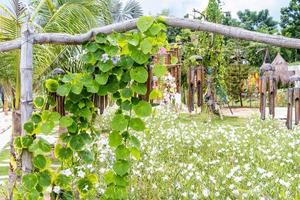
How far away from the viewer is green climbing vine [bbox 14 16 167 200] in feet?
6.59

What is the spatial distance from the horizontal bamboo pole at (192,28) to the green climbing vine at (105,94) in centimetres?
4

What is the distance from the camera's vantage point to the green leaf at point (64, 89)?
208 centimetres

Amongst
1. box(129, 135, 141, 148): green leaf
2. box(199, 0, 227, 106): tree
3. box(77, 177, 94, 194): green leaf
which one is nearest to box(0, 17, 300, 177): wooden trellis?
box(77, 177, 94, 194): green leaf

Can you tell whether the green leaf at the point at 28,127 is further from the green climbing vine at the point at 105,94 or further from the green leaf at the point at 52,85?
the green leaf at the point at 52,85

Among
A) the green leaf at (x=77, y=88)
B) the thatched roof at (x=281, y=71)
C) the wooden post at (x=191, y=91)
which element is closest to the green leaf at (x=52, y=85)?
the green leaf at (x=77, y=88)

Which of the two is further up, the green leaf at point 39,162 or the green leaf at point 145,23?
the green leaf at point 145,23

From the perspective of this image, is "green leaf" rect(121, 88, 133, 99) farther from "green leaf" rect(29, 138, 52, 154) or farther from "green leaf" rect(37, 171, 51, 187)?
"green leaf" rect(37, 171, 51, 187)

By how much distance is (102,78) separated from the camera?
204 centimetres

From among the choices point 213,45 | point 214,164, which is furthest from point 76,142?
point 213,45

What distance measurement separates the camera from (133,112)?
7.09ft

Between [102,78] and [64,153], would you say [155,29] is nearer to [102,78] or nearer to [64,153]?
[102,78]

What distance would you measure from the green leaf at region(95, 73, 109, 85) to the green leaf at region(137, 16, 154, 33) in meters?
0.25

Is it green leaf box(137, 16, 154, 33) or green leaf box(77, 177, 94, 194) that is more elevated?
green leaf box(137, 16, 154, 33)

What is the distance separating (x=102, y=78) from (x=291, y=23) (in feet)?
79.9
